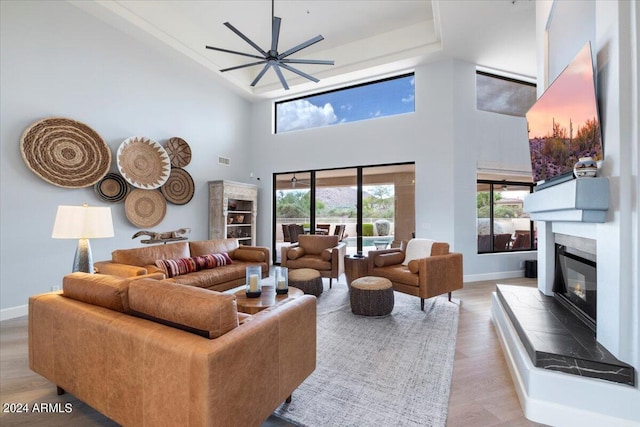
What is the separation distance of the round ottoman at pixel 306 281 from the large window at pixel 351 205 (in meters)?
2.10

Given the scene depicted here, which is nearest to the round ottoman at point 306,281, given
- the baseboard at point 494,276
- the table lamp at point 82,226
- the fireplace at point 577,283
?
the table lamp at point 82,226

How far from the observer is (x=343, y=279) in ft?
17.8

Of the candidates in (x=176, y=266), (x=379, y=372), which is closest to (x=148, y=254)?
(x=176, y=266)

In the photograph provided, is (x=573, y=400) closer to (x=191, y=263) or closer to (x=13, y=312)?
(x=191, y=263)

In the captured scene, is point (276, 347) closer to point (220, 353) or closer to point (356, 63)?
point (220, 353)

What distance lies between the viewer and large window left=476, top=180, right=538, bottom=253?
18.0 ft

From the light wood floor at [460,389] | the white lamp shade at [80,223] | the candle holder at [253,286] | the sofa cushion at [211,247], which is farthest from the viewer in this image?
the sofa cushion at [211,247]

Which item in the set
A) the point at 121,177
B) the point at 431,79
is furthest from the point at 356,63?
the point at 121,177

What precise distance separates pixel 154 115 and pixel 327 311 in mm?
4630

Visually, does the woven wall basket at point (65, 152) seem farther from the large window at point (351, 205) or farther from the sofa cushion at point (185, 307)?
the large window at point (351, 205)

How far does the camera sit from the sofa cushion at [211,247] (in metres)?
4.40

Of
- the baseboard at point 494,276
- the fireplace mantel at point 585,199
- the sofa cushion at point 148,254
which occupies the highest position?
the fireplace mantel at point 585,199

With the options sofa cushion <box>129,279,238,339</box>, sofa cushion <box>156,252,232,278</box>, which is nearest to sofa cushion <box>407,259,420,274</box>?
sofa cushion <box>129,279,238,339</box>

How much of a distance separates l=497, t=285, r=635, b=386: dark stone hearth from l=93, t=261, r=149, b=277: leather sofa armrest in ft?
12.1
